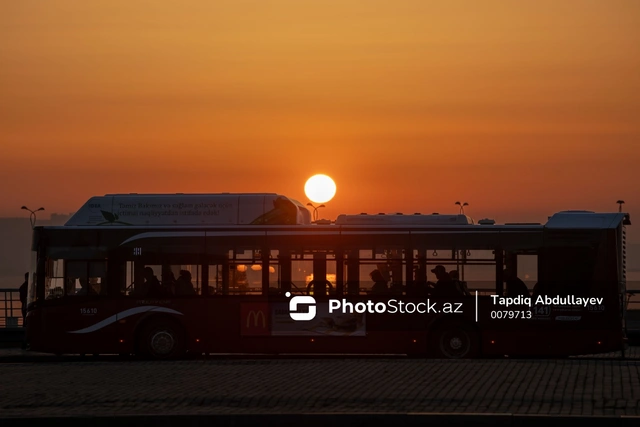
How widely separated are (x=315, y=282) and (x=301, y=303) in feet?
1.67

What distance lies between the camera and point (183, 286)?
22.7 meters

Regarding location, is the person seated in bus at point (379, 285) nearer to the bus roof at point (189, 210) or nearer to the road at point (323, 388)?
the bus roof at point (189, 210)

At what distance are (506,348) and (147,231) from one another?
7.63 meters

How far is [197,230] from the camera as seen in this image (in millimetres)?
22625

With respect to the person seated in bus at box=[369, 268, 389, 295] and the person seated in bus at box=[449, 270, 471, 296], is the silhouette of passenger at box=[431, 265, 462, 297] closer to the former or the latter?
the person seated in bus at box=[449, 270, 471, 296]

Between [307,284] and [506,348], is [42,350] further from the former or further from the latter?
[506,348]

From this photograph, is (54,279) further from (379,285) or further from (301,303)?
(379,285)

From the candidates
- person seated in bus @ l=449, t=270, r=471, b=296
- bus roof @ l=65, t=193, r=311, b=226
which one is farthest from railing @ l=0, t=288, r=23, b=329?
person seated in bus @ l=449, t=270, r=471, b=296

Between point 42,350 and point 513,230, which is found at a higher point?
point 513,230

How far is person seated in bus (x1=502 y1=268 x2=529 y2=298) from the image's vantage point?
72.0ft

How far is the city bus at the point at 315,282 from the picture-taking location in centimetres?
2191

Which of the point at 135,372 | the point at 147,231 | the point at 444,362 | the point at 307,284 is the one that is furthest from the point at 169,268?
the point at 444,362

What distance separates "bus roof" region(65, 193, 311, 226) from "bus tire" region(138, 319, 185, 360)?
212cm

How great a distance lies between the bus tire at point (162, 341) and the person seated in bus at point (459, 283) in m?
5.63
